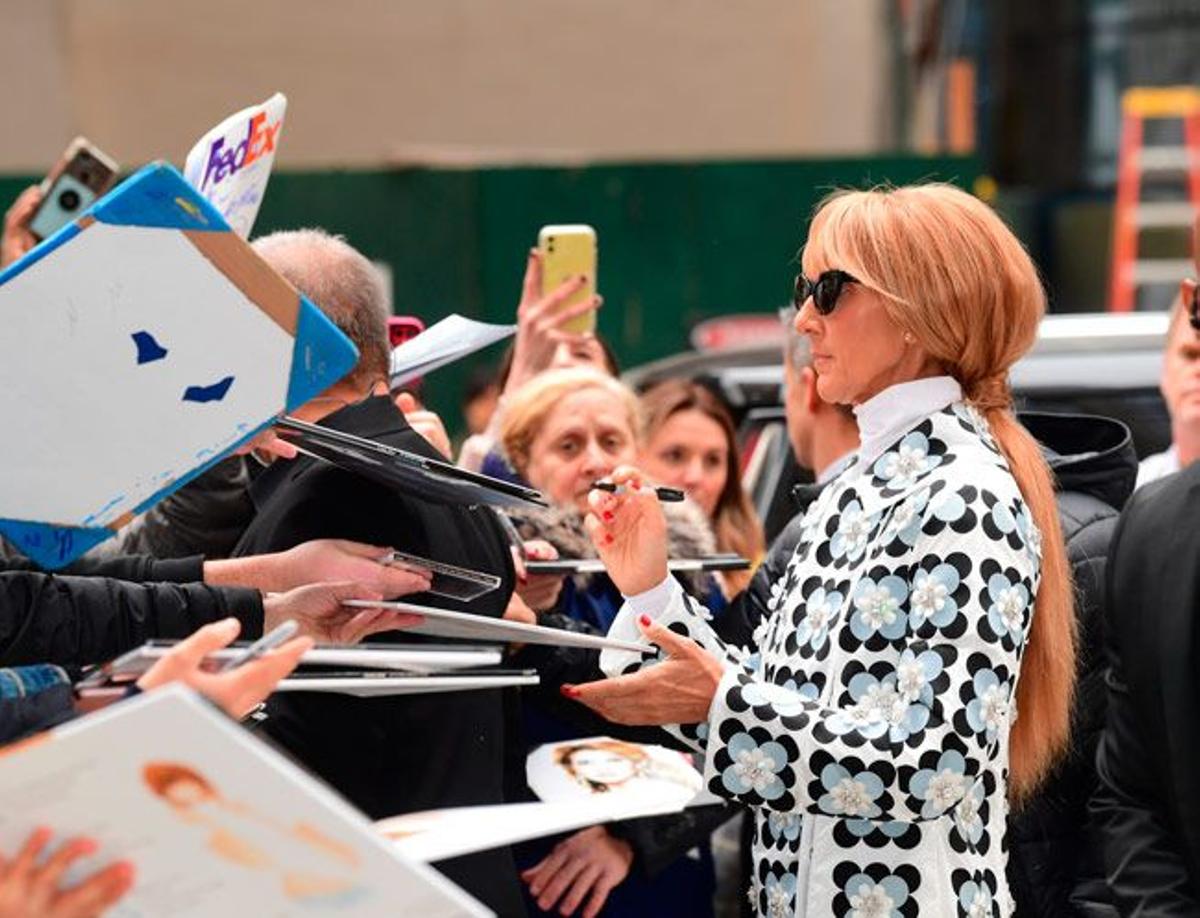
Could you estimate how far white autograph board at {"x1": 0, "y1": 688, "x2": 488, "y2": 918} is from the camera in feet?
6.48

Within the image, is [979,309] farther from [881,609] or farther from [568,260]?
[568,260]

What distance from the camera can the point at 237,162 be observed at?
11.1 feet

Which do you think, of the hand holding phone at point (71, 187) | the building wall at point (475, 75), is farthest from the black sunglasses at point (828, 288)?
the building wall at point (475, 75)

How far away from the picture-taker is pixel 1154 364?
630 centimetres

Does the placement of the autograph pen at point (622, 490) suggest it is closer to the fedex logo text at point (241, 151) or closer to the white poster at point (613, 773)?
the white poster at point (613, 773)

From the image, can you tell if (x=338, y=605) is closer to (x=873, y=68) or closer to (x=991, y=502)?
(x=991, y=502)

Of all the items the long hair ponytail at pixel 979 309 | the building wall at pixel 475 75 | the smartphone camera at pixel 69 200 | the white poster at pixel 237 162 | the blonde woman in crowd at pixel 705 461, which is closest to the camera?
the long hair ponytail at pixel 979 309

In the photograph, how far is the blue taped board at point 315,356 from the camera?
268 cm

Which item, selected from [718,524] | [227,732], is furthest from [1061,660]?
[718,524]

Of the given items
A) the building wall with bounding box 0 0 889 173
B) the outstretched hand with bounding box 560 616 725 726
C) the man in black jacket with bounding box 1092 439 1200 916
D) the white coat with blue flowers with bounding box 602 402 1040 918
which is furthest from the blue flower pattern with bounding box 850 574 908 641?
the building wall with bounding box 0 0 889 173

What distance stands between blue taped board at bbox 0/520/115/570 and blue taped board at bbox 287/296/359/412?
0.36 metres

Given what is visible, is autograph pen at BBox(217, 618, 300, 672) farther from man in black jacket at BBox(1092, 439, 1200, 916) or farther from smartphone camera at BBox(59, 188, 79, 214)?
smartphone camera at BBox(59, 188, 79, 214)

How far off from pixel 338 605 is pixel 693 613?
0.55m

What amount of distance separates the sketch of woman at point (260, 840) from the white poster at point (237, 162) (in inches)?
54.4
